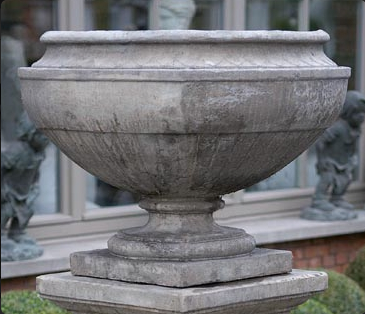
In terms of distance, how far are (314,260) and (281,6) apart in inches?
72.9

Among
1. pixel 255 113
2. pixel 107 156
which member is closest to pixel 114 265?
pixel 107 156

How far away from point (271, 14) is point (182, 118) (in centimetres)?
562

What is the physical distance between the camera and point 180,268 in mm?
3848

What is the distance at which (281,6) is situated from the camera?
9.22 m

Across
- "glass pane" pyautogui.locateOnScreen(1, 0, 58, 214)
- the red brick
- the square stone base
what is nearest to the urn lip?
the square stone base

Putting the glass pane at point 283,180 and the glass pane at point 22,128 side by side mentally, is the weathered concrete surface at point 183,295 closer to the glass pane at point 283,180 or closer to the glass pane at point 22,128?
the glass pane at point 22,128

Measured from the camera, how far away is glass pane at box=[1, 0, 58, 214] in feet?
24.0

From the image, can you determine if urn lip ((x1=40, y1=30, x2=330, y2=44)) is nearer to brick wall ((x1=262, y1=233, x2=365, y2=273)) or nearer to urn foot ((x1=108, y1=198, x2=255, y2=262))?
urn foot ((x1=108, y1=198, x2=255, y2=262))

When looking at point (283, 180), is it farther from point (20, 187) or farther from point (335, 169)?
point (20, 187)

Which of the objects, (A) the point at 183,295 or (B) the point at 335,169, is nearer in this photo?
(A) the point at 183,295

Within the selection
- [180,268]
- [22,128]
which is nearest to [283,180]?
[22,128]

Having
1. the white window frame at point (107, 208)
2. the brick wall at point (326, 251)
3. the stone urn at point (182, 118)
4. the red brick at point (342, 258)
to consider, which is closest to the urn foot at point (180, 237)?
the stone urn at point (182, 118)

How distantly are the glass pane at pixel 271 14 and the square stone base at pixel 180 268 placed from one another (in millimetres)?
4979

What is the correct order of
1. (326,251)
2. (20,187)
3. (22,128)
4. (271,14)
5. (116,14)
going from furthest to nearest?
(326,251), (271,14), (116,14), (20,187), (22,128)
